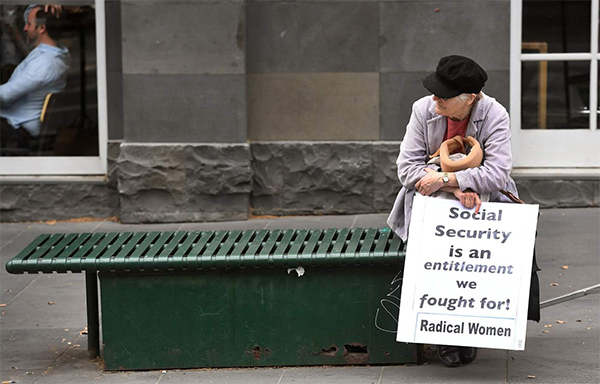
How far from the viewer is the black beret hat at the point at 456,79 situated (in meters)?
4.76

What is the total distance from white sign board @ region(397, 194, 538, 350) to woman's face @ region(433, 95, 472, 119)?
1.45 feet

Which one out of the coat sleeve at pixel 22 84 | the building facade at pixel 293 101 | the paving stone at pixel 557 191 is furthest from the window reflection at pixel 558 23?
the coat sleeve at pixel 22 84

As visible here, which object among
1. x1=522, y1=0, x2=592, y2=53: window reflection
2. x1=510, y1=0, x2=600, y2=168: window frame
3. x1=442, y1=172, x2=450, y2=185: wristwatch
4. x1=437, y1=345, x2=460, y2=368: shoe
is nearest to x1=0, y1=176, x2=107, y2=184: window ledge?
x1=510, y1=0, x2=600, y2=168: window frame

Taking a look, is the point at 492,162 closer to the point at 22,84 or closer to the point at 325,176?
the point at 325,176

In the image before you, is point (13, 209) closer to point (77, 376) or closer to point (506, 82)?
point (77, 376)

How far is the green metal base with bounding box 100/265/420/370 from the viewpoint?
5121mm

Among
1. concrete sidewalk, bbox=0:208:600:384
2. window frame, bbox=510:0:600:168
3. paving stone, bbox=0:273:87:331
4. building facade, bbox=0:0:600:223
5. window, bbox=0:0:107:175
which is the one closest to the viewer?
concrete sidewalk, bbox=0:208:600:384

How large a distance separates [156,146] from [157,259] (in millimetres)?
3663

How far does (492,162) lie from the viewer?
16.0 feet

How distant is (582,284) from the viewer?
22.2ft

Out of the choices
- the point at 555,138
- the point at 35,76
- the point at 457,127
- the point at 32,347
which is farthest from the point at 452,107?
the point at 35,76

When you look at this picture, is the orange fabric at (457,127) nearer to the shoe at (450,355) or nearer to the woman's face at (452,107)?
the woman's face at (452,107)

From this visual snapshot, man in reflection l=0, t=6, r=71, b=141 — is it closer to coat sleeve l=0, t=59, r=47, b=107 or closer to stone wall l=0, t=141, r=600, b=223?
coat sleeve l=0, t=59, r=47, b=107

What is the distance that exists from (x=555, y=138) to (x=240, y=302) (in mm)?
4728
